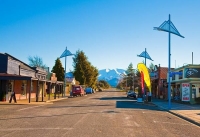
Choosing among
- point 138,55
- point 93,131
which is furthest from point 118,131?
point 138,55

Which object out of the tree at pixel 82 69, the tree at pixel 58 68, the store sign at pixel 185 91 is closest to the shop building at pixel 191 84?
the store sign at pixel 185 91

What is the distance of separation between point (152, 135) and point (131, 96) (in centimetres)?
4874

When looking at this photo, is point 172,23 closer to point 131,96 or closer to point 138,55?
point 138,55

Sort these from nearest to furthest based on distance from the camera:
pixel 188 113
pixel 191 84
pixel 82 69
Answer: pixel 188 113
pixel 191 84
pixel 82 69

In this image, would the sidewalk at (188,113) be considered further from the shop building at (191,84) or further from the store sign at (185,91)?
the store sign at (185,91)

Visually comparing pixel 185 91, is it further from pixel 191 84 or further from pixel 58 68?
pixel 58 68

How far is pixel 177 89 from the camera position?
44.6m

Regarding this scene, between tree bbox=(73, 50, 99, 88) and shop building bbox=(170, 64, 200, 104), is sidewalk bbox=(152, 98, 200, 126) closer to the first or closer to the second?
shop building bbox=(170, 64, 200, 104)

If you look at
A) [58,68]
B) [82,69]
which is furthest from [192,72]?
[82,69]

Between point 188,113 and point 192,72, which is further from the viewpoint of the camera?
point 192,72

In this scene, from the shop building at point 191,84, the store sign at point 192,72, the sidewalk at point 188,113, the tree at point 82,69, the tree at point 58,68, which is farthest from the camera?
the tree at point 82,69

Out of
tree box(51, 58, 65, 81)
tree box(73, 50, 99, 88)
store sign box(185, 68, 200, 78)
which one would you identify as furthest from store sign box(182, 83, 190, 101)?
tree box(73, 50, 99, 88)

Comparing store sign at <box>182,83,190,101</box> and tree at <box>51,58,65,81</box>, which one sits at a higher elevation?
tree at <box>51,58,65,81</box>

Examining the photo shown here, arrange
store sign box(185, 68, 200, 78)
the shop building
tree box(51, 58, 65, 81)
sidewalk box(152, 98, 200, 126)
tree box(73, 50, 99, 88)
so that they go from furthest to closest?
tree box(73, 50, 99, 88) < tree box(51, 58, 65, 81) < store sign box(185, 68, 200, 78) < the shop building < sidewalk box(152, 98, 200, 126)
